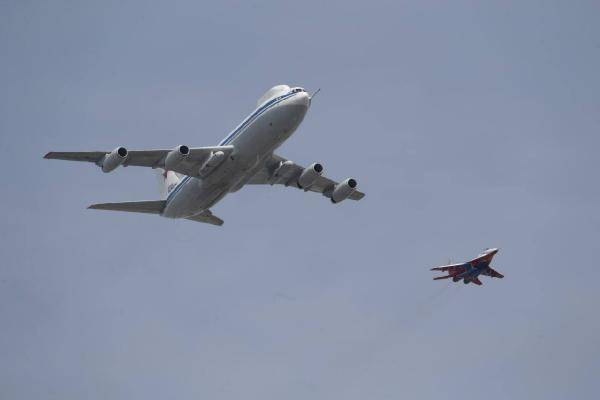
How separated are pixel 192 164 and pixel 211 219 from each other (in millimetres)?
11618

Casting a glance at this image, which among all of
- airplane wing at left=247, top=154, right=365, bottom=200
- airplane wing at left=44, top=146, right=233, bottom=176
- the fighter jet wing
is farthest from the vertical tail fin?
the fighter jet wing

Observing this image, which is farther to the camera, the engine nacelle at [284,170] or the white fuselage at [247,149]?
the engine nacelle at [284,170]

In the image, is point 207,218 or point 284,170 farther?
point 207,218

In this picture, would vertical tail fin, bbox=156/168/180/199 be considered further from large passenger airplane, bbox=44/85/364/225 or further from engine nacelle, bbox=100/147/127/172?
engine nacelle, bbox=100/147/127/172

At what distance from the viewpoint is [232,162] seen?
218ft

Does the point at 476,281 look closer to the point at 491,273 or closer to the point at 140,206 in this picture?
the point at 491,273

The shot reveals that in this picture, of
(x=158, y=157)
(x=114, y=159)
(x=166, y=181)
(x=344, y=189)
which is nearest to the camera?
(x=114, y=159)

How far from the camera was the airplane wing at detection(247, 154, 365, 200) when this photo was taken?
7469 centimetres

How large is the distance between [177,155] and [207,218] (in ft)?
43.9

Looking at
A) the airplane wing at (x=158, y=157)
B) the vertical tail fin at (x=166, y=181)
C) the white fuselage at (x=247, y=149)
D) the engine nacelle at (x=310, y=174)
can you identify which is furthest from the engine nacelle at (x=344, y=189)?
the vertical tail fin at (x=166, y=181)

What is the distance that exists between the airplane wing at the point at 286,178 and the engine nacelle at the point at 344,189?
111 cm

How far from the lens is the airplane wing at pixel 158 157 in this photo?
65562mm

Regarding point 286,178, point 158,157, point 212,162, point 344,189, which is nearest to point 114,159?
point 158,157

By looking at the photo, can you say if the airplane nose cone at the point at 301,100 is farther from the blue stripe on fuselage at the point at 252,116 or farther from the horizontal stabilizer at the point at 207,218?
the horizontal stabilizer at the point at 207,218
